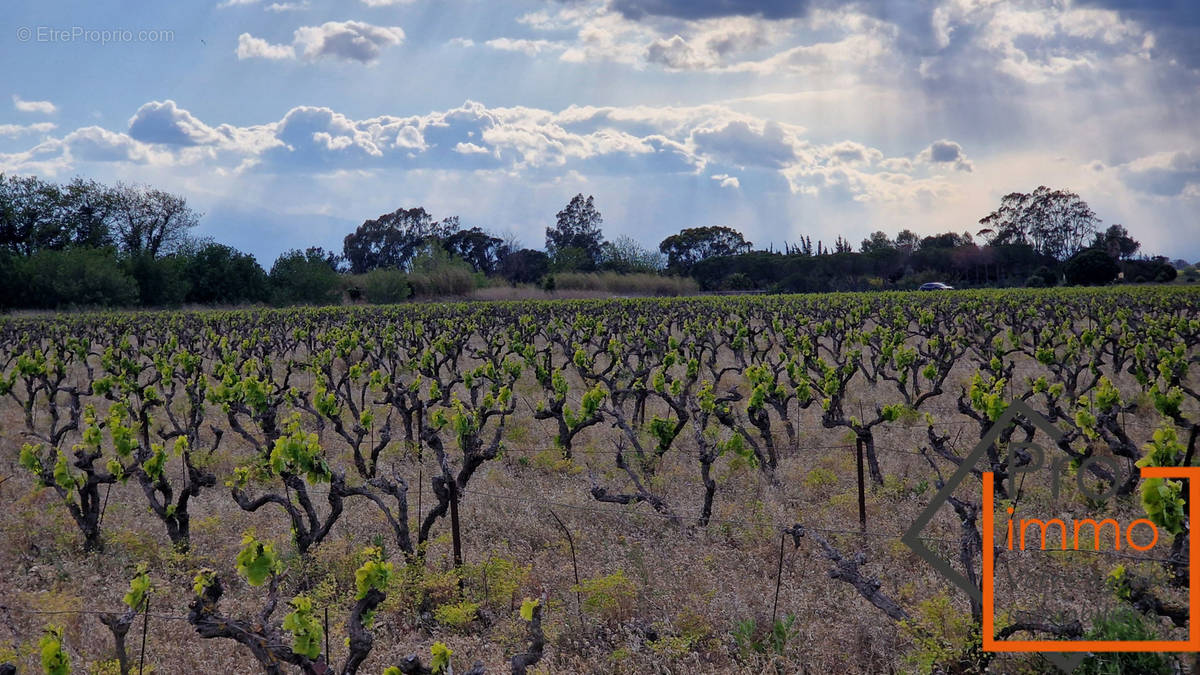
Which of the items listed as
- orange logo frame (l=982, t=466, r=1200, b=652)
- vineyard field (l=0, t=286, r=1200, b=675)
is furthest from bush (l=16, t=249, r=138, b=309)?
orange logo frame (l=982, t=466, r=1200, b=652)

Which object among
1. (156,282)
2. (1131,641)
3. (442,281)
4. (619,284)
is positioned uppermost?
(442,281)

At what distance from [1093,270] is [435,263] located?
49001mm

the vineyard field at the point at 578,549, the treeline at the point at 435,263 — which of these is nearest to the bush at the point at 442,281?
the treeline at the point at 435,263

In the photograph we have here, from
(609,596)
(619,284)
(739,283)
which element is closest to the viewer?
(609,596)

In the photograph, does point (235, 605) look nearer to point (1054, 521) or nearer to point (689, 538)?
point (689, 538)

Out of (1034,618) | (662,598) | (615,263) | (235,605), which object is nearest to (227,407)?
(235,605)

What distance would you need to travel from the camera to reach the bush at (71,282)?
155 ft

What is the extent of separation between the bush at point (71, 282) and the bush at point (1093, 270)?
62.6 metres

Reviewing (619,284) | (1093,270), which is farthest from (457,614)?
(1093,270)

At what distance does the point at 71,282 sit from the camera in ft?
155

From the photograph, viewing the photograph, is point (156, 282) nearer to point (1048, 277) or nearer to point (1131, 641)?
point (1131, 641)

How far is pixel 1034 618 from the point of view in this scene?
206 inches

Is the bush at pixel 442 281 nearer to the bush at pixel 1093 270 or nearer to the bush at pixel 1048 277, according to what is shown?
the bush at pixel 1048 277

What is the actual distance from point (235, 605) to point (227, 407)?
4.97 m
